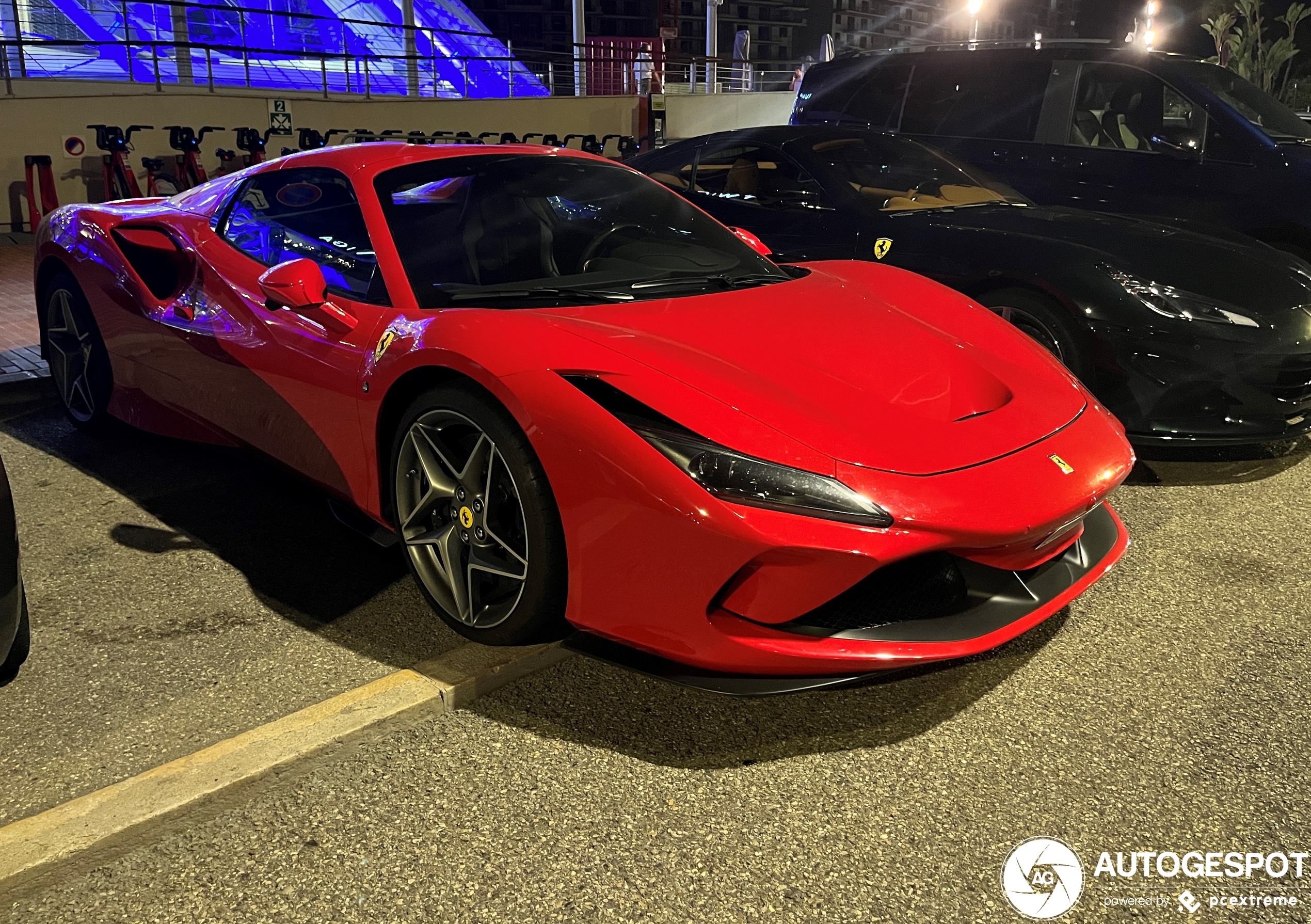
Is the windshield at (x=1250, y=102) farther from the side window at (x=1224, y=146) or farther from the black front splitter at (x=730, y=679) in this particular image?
the black front splitter at (x=730, y=679)

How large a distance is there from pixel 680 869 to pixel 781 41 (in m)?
152

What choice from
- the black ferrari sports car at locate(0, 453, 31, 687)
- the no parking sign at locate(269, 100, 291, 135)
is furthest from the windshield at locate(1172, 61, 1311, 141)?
the no parking sign at locate(269, 100, 291, 135)

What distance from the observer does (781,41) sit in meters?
141

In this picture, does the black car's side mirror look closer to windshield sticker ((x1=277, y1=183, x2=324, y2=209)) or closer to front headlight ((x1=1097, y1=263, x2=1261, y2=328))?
front headlight ((x1=1097, y1=263, x2=1261, y2=328))

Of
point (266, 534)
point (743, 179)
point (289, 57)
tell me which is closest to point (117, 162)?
point (289, 57)

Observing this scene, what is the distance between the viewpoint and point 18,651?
2318 millimetres

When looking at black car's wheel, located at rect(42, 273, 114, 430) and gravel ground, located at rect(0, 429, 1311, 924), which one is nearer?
gravel ground, located at rect(0, 429, 1311, 924)

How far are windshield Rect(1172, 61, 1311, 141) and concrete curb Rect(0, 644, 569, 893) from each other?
6062mm

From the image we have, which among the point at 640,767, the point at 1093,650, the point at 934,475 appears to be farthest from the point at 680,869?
the point at 1093,650

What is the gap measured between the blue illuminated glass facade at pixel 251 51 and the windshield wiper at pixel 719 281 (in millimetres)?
12855

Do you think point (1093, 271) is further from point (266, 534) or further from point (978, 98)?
point (978, 98)

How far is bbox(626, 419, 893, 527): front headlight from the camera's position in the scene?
2.16m

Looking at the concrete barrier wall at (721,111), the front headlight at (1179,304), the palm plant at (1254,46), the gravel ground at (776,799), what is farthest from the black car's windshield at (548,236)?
the palm plant at (1254,46)

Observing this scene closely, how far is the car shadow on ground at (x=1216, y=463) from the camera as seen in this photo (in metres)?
4.21
